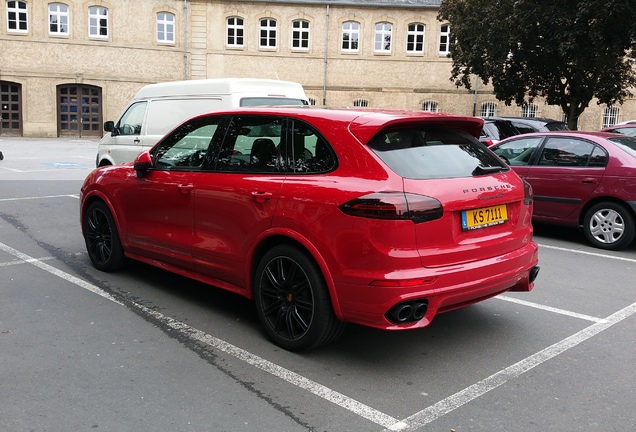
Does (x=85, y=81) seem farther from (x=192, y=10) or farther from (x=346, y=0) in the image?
(x=346, y=0)

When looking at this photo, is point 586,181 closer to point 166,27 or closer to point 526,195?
point 526,195

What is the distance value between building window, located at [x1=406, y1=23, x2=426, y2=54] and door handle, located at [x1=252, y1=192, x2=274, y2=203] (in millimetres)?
36439

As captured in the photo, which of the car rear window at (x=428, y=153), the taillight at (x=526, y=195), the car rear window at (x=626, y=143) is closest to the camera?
the car rear window at (x=428, y=153)

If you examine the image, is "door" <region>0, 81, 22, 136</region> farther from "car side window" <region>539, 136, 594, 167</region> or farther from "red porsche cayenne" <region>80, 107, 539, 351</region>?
"red porsche cayenne" <region>80, 107, 539, 351</region>

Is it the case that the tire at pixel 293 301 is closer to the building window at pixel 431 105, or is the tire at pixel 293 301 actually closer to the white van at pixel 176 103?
the white van at pixel 176 103

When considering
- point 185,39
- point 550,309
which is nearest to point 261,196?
point 550,309

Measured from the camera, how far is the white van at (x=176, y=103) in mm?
10125

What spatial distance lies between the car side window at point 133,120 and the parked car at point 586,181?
21.0 feet

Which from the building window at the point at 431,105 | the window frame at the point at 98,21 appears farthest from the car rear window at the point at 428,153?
the window frame at the point at 98,21

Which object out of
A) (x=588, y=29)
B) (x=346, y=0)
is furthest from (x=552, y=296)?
(x=346, y=0)

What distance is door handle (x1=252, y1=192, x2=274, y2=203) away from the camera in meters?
4.65

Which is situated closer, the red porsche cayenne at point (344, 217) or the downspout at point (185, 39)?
the red porsche cayenne at point (344, 217)

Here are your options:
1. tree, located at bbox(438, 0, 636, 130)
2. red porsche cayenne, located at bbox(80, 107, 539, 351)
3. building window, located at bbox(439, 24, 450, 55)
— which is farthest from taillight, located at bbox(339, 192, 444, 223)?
building window, located at bbox(439, 24, 450, 55)

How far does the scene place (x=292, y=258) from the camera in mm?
4473
